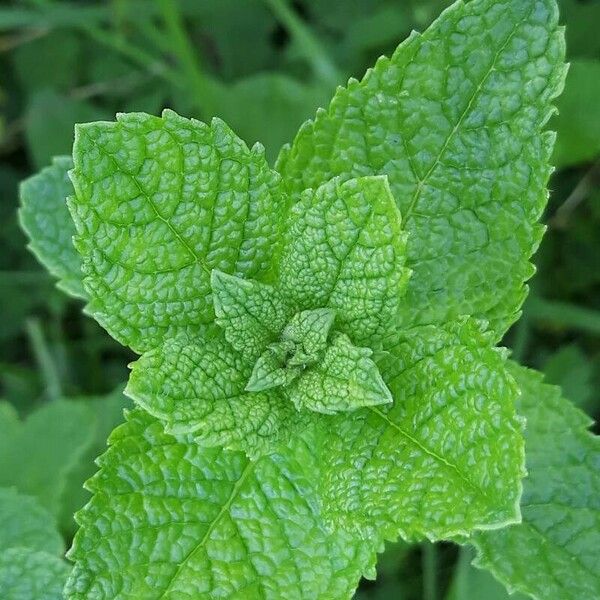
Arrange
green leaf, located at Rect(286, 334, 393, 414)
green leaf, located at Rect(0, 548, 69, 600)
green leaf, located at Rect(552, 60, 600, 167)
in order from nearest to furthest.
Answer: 1. green leaf, located at Rect(286, 334, 393, 414)
2. green leaf, located at Rect(0, 548, 69, 600)
3. green leaf, located at Rect(552, 60, 600, 167)

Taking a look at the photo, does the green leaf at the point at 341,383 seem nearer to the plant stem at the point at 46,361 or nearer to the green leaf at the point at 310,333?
the green leaf at the point at 310,333

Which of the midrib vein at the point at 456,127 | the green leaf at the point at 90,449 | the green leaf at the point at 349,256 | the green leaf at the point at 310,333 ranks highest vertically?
the midrib vein at the point at 456,127

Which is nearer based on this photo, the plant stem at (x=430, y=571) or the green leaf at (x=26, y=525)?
the green leaf at (x=26, y=525)

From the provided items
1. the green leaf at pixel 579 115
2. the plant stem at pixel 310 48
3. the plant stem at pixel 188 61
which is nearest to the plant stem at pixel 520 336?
the green leaf at pixel 579 115

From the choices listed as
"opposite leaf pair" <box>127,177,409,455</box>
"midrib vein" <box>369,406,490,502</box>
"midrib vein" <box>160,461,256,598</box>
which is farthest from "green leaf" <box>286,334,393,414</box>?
"midrib vein" <box>160,461,256,598</box>

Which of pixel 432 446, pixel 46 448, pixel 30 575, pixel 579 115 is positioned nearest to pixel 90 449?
pixel 46 448

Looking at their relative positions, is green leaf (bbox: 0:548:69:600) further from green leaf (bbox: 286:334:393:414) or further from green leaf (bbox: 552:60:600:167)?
green leaf (bbox: 552:60:600:167)

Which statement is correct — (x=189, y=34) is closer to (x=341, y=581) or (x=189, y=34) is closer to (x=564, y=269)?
(x=564, y=269)
